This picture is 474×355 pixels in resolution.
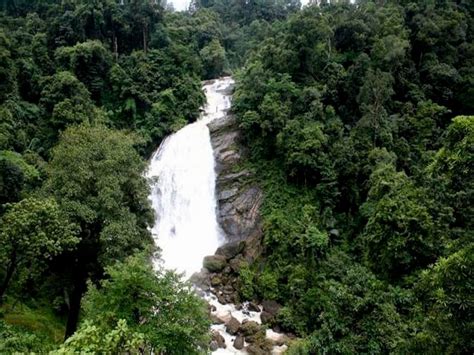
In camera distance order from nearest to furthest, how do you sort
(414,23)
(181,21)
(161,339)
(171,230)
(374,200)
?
1. (161,339)
2. (374,200)
3. (171,230)
4. (414,23)
5. (181,21)

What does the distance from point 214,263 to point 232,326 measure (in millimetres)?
4164

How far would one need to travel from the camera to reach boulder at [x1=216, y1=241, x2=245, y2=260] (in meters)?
22.6

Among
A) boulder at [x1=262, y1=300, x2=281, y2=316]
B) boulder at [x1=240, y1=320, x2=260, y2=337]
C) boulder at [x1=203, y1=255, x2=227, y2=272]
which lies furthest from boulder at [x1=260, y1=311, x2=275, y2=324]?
boulder at [x1=203, y1=255, x2=227, y2=272]

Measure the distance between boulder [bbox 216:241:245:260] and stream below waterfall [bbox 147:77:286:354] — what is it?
0.83m

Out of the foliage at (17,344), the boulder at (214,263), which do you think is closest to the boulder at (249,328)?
the boulder at (214,263)

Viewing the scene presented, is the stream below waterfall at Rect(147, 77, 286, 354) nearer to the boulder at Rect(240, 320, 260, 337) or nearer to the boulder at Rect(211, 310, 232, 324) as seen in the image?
the boulder at Rect(211, 310, 232, 324)

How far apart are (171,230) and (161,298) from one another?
14831 millimetres

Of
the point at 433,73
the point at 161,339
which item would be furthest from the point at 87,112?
the point at 433,73

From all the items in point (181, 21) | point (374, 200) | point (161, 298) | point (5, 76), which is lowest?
point (374, 200)

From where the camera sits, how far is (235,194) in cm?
2547

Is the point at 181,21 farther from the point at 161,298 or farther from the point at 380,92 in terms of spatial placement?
the point at 161,298

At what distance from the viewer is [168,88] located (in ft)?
105

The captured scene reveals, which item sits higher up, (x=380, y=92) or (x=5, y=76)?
(x=5, y=76)

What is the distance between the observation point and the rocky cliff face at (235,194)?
24.0 m
